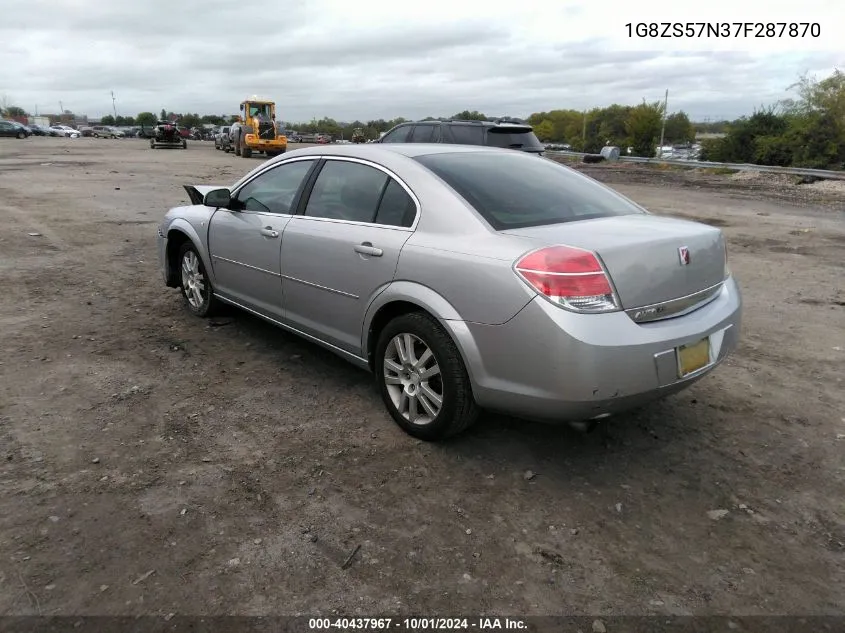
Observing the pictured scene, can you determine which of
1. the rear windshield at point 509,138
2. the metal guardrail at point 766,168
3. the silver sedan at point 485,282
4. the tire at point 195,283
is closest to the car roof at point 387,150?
the silver sedan at point 485,282

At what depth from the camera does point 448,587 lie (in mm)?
2426

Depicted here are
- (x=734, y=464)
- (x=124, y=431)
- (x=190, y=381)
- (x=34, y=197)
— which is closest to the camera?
(x=734, y=464)

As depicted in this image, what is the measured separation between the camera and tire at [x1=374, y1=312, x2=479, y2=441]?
10.5 feet

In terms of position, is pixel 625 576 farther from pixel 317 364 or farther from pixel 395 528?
pixel 317 364

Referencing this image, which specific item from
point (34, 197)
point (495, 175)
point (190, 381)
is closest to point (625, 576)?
point (495, 175)

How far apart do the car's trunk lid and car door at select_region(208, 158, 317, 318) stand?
1.89 meters

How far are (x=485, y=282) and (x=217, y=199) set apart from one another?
2670mm

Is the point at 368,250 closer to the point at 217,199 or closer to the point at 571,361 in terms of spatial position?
the point at 571,361

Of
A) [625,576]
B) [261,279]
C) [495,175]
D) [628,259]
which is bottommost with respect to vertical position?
[625,576]

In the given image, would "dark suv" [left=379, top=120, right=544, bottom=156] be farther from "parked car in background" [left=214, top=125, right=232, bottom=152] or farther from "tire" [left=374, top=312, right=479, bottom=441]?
"parked car in background" [left=214, top=125, right=232, bottom=152]

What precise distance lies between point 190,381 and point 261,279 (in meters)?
0.87

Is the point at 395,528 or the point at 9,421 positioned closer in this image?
the point at 395,528

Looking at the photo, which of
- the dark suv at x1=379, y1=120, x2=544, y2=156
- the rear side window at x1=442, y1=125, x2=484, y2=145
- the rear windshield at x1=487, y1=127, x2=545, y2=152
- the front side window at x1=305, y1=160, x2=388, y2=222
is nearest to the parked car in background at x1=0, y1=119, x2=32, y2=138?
the dark suv at x1=379, y1=120, x2=544, y2=156

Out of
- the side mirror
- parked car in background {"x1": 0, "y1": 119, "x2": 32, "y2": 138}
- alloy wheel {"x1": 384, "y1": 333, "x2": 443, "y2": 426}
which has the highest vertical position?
parked car in background {"x1": 0, "y1": 119, "x2": 32, "y2": 138}
